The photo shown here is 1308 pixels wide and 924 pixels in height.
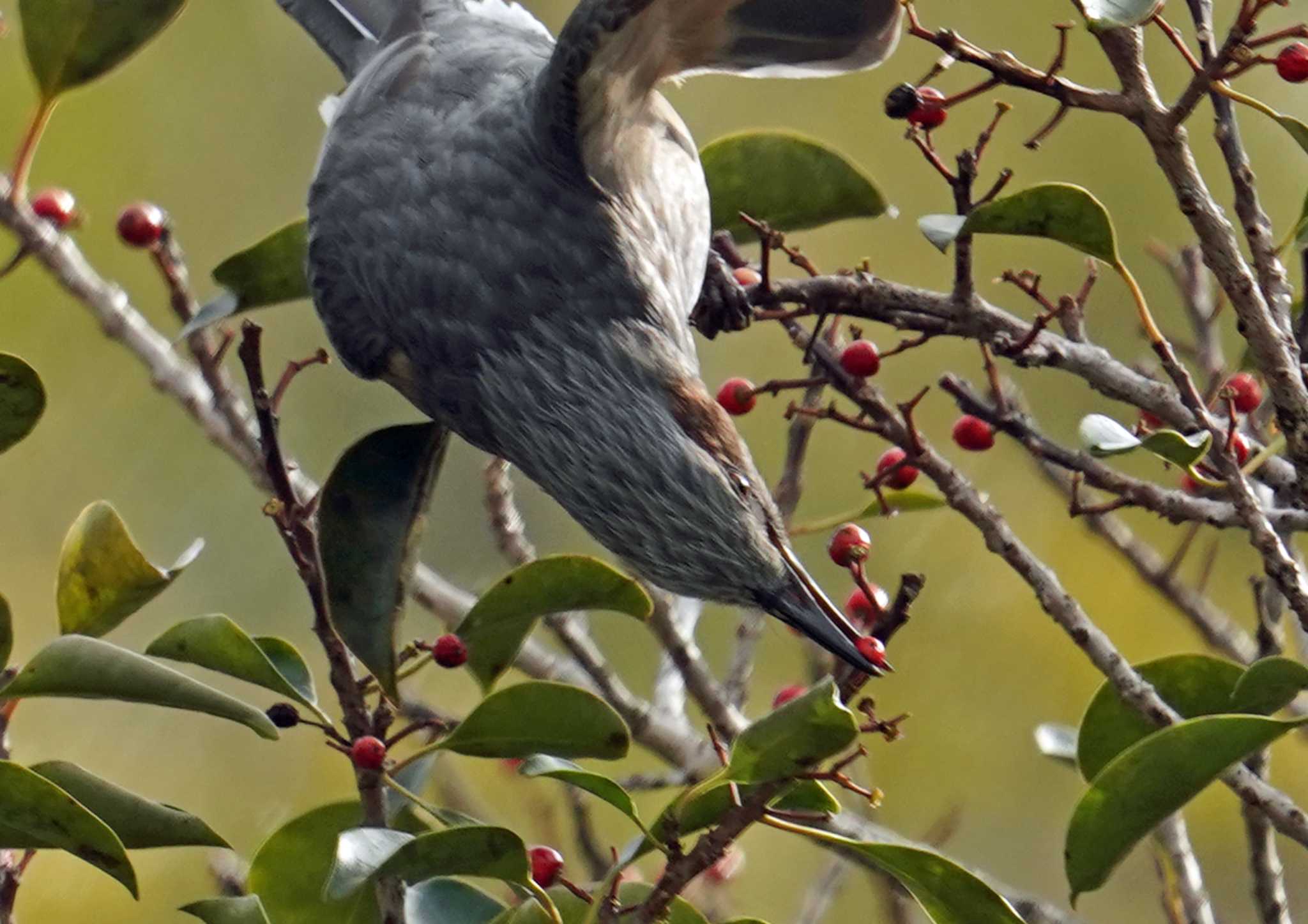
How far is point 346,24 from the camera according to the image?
3.31m

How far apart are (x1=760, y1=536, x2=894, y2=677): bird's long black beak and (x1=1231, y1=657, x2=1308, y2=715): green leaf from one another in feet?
1.32

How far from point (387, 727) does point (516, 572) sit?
0.73ft

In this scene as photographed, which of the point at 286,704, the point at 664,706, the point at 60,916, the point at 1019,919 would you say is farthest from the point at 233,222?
the point at 1019,919

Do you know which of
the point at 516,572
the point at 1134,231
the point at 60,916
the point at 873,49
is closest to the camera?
the point at 516,572

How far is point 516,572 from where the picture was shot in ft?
6.16

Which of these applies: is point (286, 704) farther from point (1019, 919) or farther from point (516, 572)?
point (1019, 919)

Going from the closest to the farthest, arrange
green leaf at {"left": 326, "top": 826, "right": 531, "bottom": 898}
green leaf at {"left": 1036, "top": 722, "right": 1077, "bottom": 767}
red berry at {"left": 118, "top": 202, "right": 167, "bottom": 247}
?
green leaf at {"left": 326, "top": 826, "right": 531, "bottom": 898}
green leaf at {"left": 1036, "top": 722, "right": 1077, "bottom": 767}
red berry at {"left": 118, "top": 202, "right": 167, "bottom": 247}

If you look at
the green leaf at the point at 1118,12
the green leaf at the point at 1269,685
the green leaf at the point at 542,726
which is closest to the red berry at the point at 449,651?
the green leaf at the point at 542,726

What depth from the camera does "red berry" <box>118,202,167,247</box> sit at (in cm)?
237

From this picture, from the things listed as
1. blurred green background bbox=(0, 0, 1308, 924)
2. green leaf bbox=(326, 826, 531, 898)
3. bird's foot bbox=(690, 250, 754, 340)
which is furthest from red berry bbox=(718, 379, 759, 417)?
blurred green background bbox=(0, 0, 1308, 924)

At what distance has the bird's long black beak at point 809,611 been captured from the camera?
6.30ft

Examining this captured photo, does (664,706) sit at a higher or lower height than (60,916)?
higher

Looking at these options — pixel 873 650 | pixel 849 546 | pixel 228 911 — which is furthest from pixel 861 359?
pixel 228 911

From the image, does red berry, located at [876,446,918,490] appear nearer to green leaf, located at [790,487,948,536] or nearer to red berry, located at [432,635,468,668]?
green leaf, located at [790,487,948,536]
